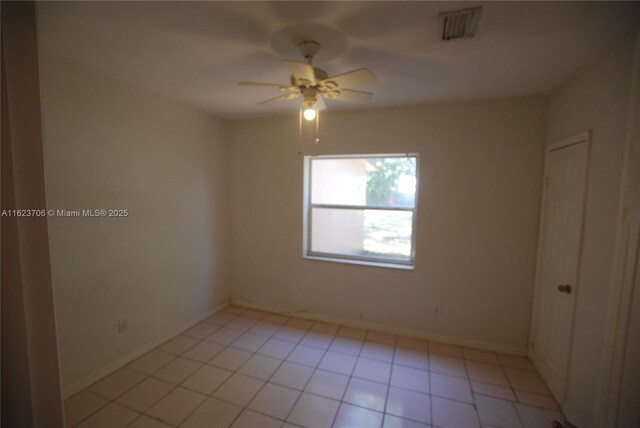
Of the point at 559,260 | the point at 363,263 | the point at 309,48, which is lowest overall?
the point at 363,263

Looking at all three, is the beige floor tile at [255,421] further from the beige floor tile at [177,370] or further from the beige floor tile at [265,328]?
the beige floor tile at [265,328]

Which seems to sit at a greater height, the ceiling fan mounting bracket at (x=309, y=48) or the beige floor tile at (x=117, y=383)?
the ceiling fan mounting bracket at (x=309, y=48)

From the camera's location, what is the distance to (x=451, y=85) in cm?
228

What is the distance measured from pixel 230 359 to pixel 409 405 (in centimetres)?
161

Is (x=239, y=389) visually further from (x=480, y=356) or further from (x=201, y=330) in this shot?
(x=480, y=356)

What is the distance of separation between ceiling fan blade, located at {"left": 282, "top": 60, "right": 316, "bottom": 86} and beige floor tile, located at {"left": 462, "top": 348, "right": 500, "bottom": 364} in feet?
9.30

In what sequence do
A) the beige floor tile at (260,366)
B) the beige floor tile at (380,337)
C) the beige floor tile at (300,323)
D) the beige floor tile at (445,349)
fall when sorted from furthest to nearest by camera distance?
the beige floor tile at (300,323) → the beige floor tile at (380,337) → the beige floor tile at (445,349) → the beige floor tile at (260,366)

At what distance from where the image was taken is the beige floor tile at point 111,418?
5.98 feet

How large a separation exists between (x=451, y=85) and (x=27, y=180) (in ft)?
8.73

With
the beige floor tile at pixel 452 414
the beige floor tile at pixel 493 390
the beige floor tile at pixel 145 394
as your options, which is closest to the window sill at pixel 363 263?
the beige floor tile at pixel 493 390

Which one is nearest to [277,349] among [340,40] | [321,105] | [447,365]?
[447,365]

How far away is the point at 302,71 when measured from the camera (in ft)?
5.05

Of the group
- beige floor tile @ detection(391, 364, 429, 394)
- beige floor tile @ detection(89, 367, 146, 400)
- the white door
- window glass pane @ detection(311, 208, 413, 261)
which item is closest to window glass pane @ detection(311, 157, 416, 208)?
window glass pane @ detection(311, 208, 413, 261)

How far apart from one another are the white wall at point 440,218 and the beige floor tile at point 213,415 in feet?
5.00
